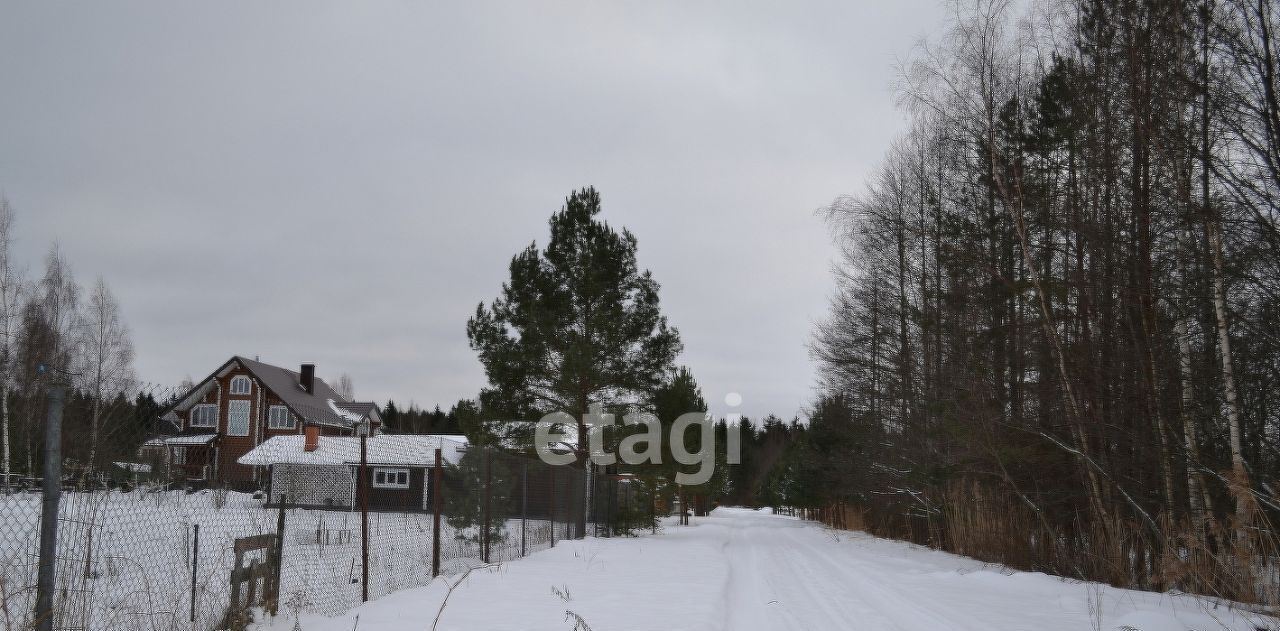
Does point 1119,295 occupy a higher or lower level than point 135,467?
higher

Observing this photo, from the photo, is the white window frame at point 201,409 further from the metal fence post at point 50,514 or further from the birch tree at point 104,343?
the metal fence post at point 50,514

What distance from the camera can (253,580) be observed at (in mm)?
6758

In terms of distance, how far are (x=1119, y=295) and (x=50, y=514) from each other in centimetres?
1119

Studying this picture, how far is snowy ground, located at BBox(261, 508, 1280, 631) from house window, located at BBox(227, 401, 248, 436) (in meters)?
35.8

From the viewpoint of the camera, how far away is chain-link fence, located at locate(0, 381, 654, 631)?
5.64m

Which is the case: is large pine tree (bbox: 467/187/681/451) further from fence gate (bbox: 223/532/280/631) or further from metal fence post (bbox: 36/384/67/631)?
metal fence post (bbox: 36/384/67/631)

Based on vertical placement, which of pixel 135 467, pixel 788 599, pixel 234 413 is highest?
pixel 234 413

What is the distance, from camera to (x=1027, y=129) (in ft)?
46.8

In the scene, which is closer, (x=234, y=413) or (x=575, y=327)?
(x=575, y=327)

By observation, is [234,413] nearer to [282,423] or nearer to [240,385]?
[240,385]

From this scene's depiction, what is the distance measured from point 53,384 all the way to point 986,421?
1238 centimetres

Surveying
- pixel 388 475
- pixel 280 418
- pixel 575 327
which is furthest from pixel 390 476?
pixel 575 327

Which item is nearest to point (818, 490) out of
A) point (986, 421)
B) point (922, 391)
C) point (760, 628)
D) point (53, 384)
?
point (922, 391)

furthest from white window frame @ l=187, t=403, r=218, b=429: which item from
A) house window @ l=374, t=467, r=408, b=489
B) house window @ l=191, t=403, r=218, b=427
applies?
house window @ l=374, t=467, r=408, b=489
